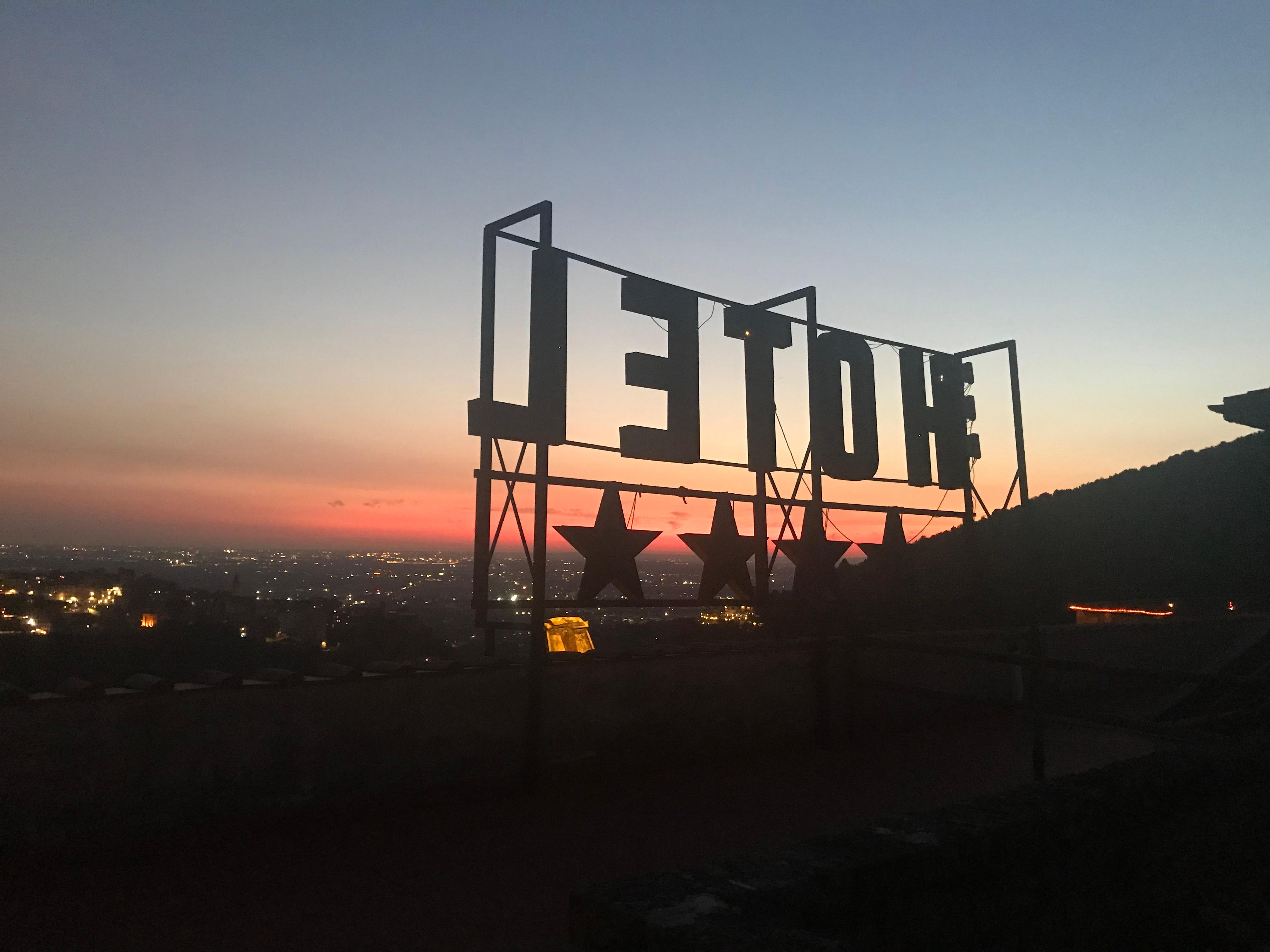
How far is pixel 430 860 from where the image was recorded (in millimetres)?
5051

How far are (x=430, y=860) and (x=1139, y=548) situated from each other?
24.2 m

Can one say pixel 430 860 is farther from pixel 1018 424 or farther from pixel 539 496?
pixel 1018 424

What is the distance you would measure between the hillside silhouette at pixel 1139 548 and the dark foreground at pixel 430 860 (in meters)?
5.56

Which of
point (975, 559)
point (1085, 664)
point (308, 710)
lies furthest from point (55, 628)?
point (1085, 664)

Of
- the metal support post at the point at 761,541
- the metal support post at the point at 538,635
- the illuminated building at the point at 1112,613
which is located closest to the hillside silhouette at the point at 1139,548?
Answer: the illuminated building at the point at 1112,613

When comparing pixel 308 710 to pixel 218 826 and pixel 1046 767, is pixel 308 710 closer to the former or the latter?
pixel 218 826

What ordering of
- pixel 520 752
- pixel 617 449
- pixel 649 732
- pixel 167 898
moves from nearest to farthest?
pixel 167 898 < pixel 520 752 < pixel 649 732 < pixel 617 449

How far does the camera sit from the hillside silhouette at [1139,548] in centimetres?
1535

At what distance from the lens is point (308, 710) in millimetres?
5594

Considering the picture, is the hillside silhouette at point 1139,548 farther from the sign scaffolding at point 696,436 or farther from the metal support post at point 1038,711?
the metal support post at point 1038,711

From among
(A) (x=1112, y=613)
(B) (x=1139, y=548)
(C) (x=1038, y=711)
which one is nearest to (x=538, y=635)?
(C) (x=1038, y=711)

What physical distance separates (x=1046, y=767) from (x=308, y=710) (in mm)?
7695

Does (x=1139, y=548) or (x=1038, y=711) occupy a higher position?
(x=1139, y=548)

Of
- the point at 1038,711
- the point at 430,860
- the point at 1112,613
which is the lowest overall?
the point at 430,860
